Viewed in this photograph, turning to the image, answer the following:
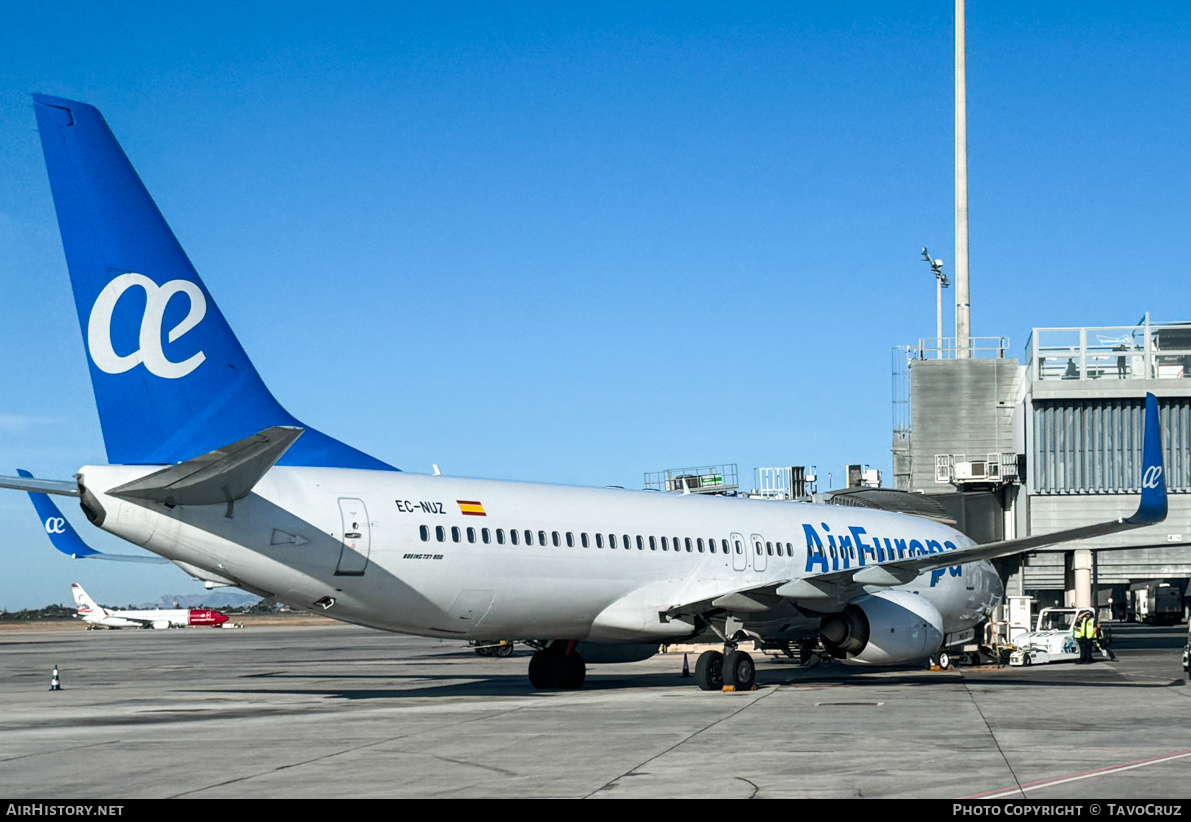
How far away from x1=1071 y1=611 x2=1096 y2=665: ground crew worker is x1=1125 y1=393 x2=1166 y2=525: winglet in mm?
11288

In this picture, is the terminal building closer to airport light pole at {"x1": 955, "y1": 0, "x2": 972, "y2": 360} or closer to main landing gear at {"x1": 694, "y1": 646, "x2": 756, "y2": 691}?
airport light pole at {"x1": 955, "y1": 0, "x2": 972, "y2": 360}

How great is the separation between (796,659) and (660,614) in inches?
416

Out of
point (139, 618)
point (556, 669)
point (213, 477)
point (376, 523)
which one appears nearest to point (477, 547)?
point (376, 523)

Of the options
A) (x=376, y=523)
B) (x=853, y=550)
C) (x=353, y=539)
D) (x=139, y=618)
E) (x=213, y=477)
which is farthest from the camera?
(x=139, y=618)

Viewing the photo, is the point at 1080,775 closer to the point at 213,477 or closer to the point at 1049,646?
the point at 213,477

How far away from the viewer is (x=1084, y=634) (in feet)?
113

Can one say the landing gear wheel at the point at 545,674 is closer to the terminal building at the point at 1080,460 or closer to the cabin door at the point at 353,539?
the cabin door at the point at 353,539

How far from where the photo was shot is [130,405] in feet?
Result: 57.6

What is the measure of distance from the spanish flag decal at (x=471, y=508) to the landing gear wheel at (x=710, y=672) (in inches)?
199

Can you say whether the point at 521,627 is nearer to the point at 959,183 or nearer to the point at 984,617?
the point at 984,617

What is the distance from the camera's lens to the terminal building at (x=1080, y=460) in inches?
1695

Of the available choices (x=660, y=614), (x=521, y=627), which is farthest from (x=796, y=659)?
(x=521, y=627)

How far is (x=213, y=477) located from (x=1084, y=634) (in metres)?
26.3

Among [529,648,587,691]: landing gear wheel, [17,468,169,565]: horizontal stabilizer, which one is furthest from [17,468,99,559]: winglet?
[529,648,587,691]: landing gear wheel
